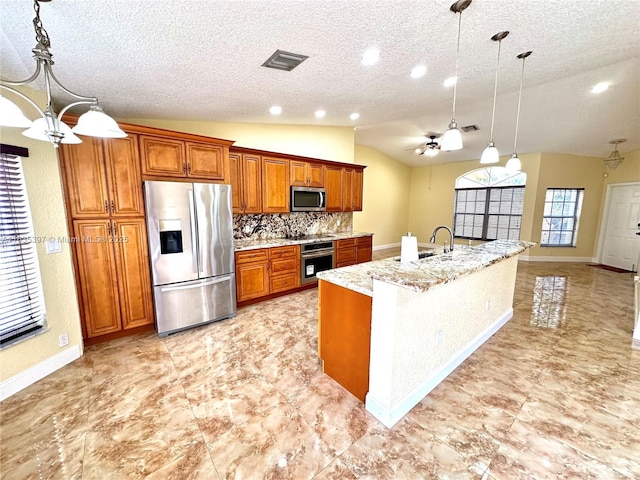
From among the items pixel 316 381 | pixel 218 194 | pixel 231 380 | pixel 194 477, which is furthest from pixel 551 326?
pixel 218 194

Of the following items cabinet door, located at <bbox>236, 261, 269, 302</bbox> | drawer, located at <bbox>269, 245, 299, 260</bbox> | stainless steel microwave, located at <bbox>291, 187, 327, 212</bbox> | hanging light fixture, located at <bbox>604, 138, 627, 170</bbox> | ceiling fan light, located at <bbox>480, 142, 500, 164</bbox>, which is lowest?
cabinet door, located at <bbox>236, 261, 269, 302</bbox>

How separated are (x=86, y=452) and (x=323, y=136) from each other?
4.89 metres

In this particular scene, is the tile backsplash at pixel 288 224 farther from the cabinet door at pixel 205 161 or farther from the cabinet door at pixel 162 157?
the cabinet door at pixel 162 157

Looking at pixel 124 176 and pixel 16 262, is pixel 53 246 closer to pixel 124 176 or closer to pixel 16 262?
pixel 16 262

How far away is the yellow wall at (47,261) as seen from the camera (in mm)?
2133

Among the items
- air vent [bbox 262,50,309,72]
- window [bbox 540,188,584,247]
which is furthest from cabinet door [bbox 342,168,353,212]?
window [bbox 540,188,584,247]

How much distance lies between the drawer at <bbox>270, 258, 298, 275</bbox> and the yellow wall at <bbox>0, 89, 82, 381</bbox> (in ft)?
7.25

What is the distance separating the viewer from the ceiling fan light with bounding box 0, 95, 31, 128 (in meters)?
1.18

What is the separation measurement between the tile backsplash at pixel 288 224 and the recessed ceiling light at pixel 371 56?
2754mm

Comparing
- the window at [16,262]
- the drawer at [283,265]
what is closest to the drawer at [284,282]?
the drawer at [283,265]

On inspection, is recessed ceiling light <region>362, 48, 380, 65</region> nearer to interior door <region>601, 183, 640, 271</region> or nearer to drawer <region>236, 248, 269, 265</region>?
drawer <region>236, 248, 269, 265</region>

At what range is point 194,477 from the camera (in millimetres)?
1468

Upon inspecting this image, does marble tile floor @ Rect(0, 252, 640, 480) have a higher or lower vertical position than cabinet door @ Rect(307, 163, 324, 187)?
lower

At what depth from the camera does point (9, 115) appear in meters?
1.20
